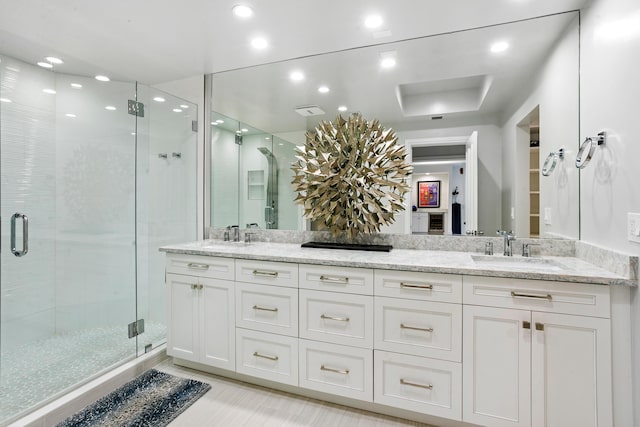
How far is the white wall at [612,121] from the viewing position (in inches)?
53.2

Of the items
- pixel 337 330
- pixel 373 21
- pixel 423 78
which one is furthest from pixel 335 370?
pixel 373 21

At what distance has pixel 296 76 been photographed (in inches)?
103

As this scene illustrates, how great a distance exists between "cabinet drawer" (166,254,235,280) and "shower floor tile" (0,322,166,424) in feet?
2.62

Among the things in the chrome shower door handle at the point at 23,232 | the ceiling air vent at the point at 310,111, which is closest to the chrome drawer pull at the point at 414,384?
the ceiling air vent at the point at 310,111

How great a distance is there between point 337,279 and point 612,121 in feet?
5.37

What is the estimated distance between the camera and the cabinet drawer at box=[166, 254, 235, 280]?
2.16 m

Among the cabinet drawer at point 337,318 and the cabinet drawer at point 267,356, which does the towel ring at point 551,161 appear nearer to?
the cabinet drawer at point 337,318

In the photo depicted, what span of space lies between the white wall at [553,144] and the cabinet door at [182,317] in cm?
235

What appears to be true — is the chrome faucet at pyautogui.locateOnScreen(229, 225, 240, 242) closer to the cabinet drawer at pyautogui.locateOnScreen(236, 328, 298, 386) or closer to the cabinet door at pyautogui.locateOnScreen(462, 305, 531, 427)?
the cabinet drawer at pyautogui.locateOnScreen(236, 328, 298, 386)

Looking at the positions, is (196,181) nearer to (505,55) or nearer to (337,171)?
(337,171)

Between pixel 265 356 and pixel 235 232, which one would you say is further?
pixel 235 232

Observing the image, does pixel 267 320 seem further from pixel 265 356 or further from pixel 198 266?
pixel 198 266

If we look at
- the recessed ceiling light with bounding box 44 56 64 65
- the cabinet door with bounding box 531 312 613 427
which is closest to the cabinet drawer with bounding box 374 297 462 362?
the cabinet door with bounding box 531 312 613 427

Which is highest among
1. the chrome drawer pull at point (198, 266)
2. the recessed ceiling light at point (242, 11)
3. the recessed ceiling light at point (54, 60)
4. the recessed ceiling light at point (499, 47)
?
the recessed ceiling light at point (242, 11)
